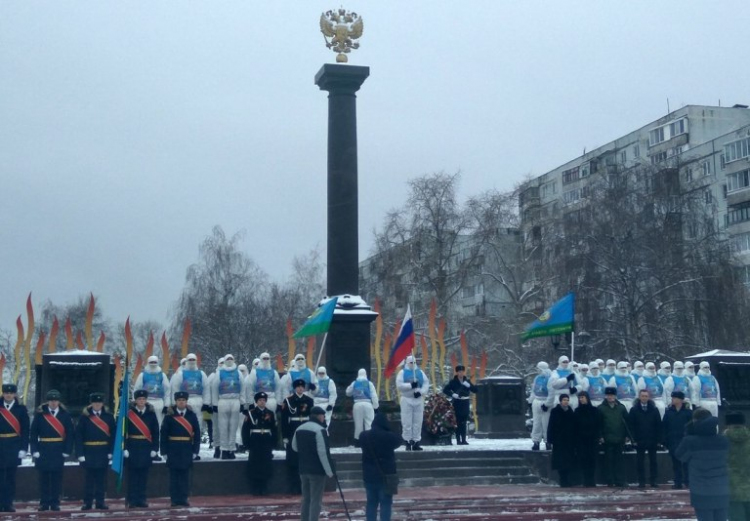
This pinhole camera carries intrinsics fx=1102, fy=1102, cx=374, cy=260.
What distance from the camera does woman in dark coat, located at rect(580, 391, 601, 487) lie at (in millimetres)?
19672

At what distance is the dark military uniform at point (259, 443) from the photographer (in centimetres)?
1833

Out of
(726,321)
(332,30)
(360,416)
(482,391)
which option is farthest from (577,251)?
(360,416)

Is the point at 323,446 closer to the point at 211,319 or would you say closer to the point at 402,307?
the point at 402,307

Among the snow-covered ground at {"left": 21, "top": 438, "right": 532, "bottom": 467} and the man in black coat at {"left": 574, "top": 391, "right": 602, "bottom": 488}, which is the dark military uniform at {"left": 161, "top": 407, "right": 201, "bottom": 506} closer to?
the snow-covered ground at {"left": 21, "top": 438, "right": 532, "bottom": 467}

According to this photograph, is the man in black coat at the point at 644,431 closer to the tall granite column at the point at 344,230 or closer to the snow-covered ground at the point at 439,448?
the snow-covered ground at the point at 439,448

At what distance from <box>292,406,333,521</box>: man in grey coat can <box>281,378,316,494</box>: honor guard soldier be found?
507cm

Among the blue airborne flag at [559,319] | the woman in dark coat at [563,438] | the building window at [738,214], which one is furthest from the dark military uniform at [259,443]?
the building window at [738,214]

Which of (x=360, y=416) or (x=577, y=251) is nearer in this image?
(x=360, y=416)

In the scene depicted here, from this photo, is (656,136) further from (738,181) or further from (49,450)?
(49,450)

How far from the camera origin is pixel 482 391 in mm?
28625

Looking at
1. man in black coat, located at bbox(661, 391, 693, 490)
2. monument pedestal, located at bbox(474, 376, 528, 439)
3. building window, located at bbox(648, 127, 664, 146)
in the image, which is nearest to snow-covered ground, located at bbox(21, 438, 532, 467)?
monument pedestal, located at bbox(474, 376, 528, 439)

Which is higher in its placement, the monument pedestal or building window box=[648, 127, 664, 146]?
building window box=[648, 127, 664, 146]

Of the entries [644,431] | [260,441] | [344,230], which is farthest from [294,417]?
[344,230]

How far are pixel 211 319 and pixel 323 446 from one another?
45.0m
